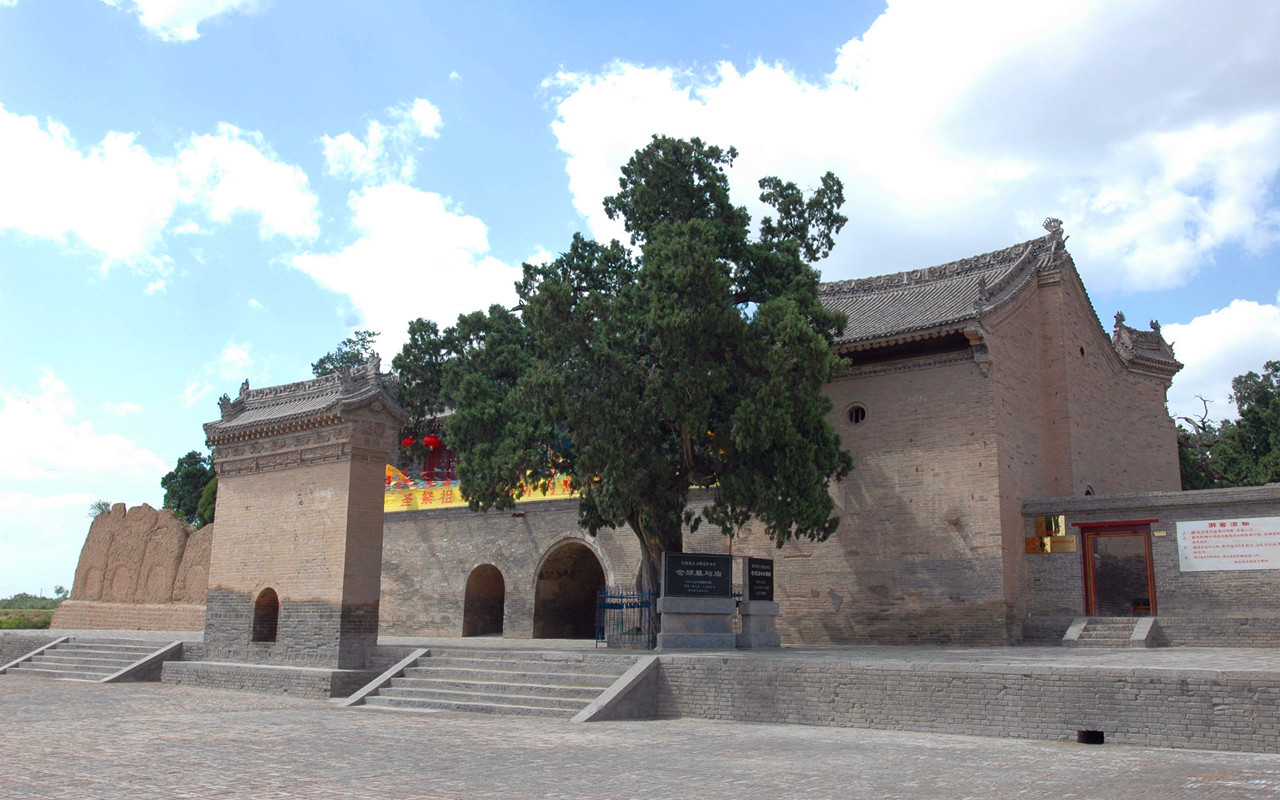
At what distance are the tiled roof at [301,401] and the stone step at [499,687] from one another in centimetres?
439

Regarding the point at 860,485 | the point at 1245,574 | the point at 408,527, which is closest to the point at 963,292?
the point at 860,485

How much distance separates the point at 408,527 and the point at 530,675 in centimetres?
1119

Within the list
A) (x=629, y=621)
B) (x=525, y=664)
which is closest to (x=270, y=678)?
(x=525, y=664)

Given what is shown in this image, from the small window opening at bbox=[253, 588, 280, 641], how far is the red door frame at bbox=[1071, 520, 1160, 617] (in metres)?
13.0

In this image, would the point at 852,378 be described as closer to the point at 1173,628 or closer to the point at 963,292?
the point at 963,292

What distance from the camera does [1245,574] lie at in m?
14.6

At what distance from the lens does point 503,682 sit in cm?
1291

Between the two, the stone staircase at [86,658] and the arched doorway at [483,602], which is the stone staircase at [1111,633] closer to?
the arched doorway at [483,602]

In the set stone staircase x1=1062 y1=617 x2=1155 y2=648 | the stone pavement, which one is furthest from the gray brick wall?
the stone pavement

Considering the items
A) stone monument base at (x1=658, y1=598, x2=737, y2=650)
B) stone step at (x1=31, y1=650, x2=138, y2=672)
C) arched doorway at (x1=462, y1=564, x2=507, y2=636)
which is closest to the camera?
stone monument base at (x1=658, y1=598, x2=737, y2=650)

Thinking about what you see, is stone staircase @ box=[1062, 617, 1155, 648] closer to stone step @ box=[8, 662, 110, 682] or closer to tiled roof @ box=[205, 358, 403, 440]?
tiled roof @ box=[205, 358, 403, 440]

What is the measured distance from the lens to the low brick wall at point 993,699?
863 centimetres

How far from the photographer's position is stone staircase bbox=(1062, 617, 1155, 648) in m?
14.4

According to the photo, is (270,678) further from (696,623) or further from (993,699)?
(993,699)
